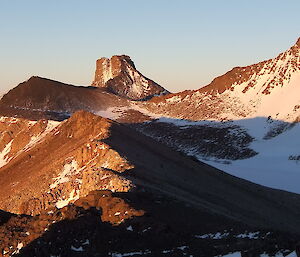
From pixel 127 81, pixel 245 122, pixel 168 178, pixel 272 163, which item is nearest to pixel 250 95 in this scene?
pixel 245 122

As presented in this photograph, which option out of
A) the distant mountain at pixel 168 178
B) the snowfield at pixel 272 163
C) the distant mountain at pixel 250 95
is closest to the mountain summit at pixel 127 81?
the distant mountain at pixel 250 95

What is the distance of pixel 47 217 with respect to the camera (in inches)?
878

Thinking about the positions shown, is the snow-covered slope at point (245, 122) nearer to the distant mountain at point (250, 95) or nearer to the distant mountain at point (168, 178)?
the distant mountain at point (250, 95)

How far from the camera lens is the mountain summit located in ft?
591

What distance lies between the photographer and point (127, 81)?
616 ft

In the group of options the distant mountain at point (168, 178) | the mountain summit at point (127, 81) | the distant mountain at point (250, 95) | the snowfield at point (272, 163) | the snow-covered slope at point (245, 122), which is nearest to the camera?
the distant mountain at point (168, 178)

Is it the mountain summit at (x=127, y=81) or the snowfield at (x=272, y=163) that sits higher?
the mountain summit at (x=127, y=81)

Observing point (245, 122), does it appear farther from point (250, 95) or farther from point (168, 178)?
point (168, 178)

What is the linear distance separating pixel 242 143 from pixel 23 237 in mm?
70992

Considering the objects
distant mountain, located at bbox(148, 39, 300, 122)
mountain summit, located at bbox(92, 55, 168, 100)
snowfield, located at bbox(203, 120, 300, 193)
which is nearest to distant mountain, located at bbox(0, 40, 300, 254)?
snowfield, located at bbox(203, 120, 300, 193)

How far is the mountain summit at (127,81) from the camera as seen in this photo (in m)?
180

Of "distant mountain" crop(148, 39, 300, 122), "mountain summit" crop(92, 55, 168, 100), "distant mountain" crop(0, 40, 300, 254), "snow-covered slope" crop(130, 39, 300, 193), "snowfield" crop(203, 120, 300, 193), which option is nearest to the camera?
"distant mountain" crop(0, 40, 300, 254)

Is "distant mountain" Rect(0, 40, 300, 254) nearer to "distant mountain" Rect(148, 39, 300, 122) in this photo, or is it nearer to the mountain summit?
"distant mountain" Rect(148, 39, 300, 122)

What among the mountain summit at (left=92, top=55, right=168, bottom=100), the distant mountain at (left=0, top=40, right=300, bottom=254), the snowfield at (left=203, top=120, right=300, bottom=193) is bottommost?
the snowfield at (left=203, top=120, right=300, bottom=193)
